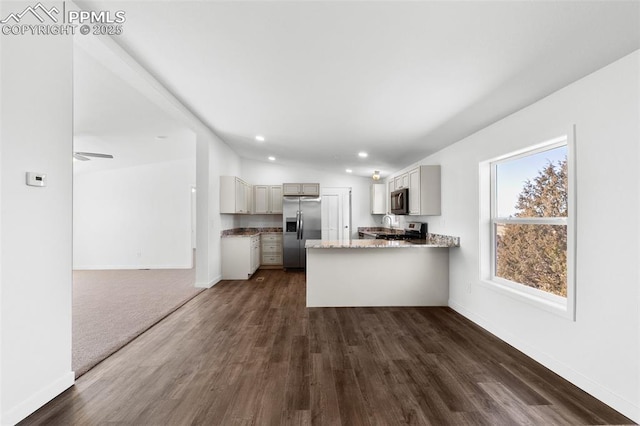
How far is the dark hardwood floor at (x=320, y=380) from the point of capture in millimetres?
1876

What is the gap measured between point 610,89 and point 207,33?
288cm

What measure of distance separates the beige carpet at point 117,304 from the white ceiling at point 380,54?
2.80m

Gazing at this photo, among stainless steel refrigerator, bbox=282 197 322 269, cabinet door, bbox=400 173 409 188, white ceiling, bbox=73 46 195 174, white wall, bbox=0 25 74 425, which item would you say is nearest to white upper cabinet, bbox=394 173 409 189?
cabinet door, bbox=400 173 409 188

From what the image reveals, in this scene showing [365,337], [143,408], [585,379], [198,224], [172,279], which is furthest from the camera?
[172,279]

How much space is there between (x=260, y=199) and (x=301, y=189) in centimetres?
110

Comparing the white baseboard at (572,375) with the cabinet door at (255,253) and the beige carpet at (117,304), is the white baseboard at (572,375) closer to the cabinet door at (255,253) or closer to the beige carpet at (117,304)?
the beige carpet at (117,304)

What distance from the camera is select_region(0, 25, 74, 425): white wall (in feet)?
5.60

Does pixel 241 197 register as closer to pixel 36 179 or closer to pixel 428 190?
pixel 428 190

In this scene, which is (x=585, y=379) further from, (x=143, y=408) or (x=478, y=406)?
(x=143, y=408)

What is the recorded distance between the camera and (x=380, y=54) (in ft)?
7.30

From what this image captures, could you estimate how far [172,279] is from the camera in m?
5.92

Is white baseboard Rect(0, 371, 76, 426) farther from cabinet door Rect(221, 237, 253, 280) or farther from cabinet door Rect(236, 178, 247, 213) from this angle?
cabinet door Rect(236, 178, 247, 213)

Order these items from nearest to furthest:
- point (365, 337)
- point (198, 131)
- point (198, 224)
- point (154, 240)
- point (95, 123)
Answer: point (365, 337), point (95, 123), point (198, 131), point (198, 224), point (154, 240)

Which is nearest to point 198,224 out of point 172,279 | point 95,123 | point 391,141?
point 172,279
